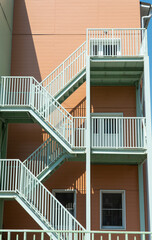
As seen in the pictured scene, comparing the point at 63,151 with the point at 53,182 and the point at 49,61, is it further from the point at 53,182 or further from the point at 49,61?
the point at 49,61

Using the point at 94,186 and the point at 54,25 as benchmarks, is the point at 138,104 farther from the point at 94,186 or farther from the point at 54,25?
the point at 54,25

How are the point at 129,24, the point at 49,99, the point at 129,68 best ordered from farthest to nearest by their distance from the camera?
the point at 129,24, the point at 129,68, the point at 49,99

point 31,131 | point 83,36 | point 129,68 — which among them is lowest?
point 31,131

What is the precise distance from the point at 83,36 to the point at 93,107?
11.8 ft

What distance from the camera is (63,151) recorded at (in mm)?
13562

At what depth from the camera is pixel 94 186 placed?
15203 millimetres

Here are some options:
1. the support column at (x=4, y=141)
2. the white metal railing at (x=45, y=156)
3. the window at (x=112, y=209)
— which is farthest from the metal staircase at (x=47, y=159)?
the window at (x=112, y=209)

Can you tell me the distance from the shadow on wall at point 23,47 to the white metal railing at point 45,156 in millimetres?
3683

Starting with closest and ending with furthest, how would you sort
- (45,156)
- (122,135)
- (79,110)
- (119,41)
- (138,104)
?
(122,135)
(45,156)
(138,104)
(79,110)
(119,41)

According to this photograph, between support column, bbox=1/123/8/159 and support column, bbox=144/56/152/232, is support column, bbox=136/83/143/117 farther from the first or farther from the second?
support column, bbox=1/123/8/159

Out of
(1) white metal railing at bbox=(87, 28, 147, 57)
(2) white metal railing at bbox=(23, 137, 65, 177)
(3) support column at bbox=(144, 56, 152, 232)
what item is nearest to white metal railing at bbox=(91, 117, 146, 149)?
(3) support column at bbox=(144, 56, 152, 232)

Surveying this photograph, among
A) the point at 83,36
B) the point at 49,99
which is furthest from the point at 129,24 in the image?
the point at 49,99

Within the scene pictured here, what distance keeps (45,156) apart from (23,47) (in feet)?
19.2

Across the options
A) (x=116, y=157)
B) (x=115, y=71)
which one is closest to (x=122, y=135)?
(x=116, y=157)
